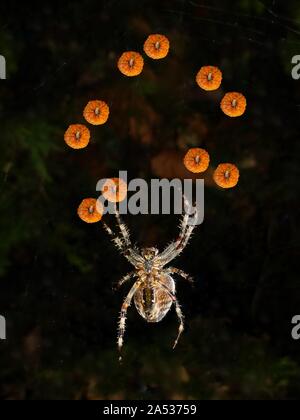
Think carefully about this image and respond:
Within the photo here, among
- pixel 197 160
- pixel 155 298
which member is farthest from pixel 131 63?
pixel 155 298

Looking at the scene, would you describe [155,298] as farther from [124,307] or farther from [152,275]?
[124,307]

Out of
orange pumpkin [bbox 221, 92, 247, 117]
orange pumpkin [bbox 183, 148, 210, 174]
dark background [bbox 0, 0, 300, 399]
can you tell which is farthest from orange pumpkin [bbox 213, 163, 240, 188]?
dark background [bbox 0, 0, 300, 399]

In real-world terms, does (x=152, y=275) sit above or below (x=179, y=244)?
below

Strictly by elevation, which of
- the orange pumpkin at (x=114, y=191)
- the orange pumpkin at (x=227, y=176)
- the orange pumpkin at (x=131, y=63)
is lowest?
the orange pumpkin at (x=114, y=191)

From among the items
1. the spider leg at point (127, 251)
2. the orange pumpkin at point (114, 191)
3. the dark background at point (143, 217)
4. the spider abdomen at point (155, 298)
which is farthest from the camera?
the dark background at point (143, 217)

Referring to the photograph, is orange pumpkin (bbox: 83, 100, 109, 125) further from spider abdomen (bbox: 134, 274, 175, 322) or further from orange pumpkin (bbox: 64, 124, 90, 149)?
spider abdomen (bbox: 134, 274, 175, 322)

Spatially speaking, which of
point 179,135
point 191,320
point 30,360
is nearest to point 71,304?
point 30,360

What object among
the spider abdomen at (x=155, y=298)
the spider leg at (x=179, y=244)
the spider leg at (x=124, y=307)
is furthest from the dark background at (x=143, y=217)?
the spider abdomen at (x=155, y=298)

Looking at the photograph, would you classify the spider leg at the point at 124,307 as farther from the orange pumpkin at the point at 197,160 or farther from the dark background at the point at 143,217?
the orange pumpkin at the point at 197,160
